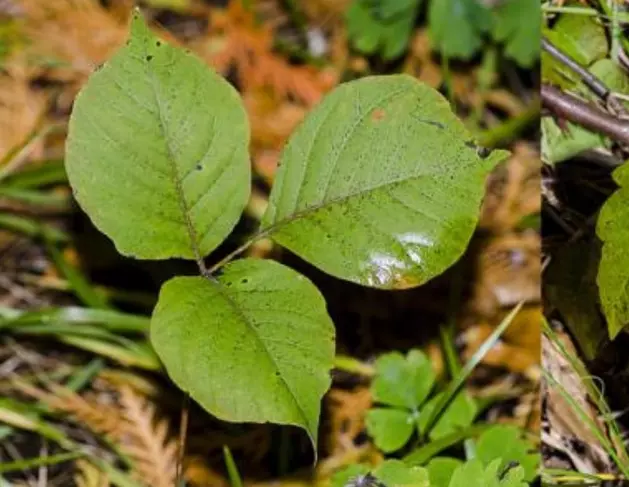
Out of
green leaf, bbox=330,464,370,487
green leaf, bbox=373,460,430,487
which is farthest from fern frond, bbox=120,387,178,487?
green leaf, bbox=373,460,430,487

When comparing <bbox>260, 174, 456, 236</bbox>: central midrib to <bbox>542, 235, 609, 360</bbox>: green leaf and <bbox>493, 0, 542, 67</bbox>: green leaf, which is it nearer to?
<bbox>542, 235, 609, 360</bbox>: green leaf

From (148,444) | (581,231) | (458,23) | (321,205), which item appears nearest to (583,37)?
(581,231)

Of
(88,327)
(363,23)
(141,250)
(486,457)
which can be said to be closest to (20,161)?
(88,327)

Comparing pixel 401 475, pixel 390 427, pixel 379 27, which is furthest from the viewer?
pixel 379 27

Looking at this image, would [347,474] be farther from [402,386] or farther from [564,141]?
[564,141]

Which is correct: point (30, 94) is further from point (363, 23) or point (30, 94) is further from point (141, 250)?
point (141, 250)

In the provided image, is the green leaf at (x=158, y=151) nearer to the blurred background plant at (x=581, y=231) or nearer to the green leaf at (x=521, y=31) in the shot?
the blurred background plant at (x=581, y=231)
